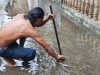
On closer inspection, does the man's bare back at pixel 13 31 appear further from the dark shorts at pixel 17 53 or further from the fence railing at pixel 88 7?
the fence railing at pixel 88 7

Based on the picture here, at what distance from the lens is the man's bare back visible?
677cm

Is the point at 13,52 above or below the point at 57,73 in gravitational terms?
above

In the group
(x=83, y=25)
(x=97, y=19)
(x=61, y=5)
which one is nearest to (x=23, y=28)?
(x=97, y=19)

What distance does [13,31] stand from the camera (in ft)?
22.4

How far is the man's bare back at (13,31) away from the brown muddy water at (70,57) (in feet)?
2.18

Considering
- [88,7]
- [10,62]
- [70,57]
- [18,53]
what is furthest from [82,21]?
[18,53]

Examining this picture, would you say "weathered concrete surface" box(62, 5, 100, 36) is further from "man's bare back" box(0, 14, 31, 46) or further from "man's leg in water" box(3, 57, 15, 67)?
"man's bare back" box(0, 14, 31, 46)

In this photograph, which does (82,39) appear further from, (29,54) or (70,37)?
(29,54)

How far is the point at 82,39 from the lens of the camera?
9.84 meters

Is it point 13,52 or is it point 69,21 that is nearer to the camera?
point 13,52

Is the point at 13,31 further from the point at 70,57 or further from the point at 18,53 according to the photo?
the point at 70,57

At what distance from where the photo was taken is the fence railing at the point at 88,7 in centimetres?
1026

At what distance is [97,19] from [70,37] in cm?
96

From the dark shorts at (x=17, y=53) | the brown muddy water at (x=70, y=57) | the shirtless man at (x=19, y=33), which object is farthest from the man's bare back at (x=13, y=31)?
the brown muddy water at (x=70, y=57)
